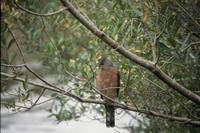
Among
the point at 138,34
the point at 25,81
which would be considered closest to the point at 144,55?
the point at 138,34

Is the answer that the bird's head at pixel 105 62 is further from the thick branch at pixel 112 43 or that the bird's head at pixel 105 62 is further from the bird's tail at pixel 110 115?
the thick branch at pixel 112 43

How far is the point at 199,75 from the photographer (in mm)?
4391

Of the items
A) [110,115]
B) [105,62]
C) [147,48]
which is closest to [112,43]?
[147,48]

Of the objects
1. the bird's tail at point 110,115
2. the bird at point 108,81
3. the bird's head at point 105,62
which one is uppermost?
the bird's head at point 105,62

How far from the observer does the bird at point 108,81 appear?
4.25 m

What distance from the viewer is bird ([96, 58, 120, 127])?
14.0 feet

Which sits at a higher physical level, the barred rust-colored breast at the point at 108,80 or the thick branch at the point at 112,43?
the thick branch at the point at 112,43

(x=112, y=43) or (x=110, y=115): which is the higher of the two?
(x=112, y=43)

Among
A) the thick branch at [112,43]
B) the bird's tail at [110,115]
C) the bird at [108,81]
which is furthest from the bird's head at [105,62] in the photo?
the thick branch at [112,43]

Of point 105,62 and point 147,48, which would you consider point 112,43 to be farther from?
point 105,62

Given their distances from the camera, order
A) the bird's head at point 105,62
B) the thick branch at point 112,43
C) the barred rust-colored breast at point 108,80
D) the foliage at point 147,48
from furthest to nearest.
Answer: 1. the bird's head at point 105,62
2. the barred rust-colored breast at point 108,80
3. the foliage at point 147,48
4. the thick branch at point 112,43

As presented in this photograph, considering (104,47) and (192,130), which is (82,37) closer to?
(104,47)

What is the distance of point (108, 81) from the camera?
4.42m

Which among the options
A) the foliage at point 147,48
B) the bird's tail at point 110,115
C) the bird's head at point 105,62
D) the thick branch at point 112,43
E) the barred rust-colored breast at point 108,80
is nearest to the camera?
the thick branch at point 112,43
